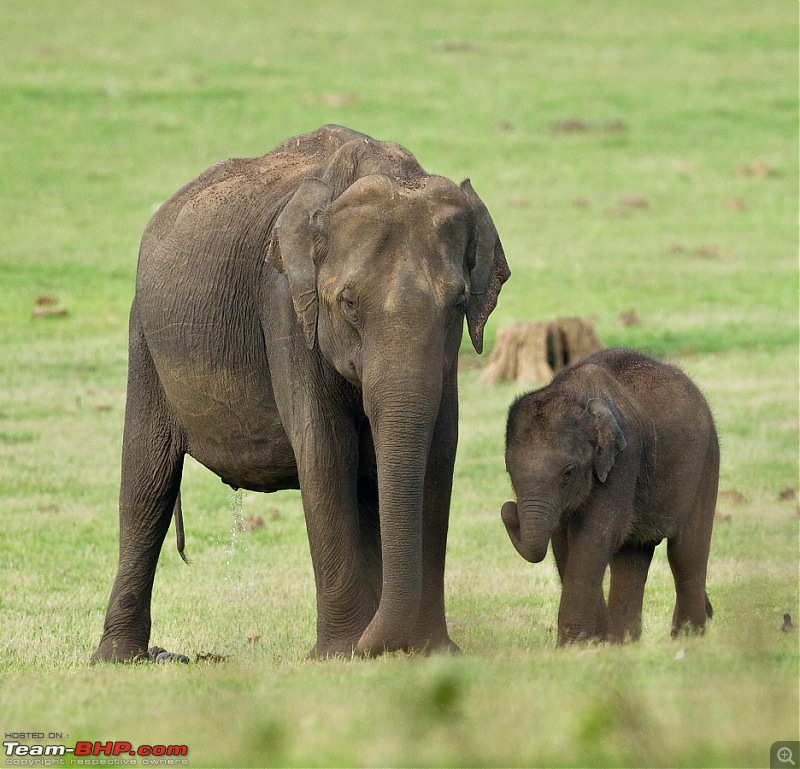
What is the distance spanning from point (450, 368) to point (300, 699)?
8.07 ft

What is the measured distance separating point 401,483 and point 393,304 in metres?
0.91

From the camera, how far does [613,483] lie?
968cm

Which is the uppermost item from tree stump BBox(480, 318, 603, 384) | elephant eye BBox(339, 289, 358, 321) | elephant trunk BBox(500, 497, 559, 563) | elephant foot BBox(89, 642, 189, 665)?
elephant eye BBox(339, 289, 358, 321)

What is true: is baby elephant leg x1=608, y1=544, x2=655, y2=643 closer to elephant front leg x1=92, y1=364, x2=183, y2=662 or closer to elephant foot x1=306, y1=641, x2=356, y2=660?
elephant foot x1=306, y1=641, x2=356, y2=660

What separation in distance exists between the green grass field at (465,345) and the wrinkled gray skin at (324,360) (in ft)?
1.99

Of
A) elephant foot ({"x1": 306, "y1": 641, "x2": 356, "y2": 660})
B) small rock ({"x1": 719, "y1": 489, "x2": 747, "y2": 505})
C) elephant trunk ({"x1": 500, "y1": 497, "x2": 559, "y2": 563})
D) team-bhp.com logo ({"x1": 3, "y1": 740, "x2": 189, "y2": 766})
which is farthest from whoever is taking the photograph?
small rock ({"x1": 719, "y1": 489, "x2": 747, "y2": 505})

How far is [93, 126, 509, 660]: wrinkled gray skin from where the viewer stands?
8.07 m

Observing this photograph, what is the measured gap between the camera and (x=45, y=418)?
68.0ft

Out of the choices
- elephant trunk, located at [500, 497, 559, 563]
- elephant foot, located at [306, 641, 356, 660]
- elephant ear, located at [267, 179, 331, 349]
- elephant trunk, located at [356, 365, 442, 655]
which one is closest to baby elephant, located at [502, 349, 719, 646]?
elephant trunk, located at [500, 497, 559, 563]

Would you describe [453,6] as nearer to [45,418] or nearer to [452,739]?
[45,418]

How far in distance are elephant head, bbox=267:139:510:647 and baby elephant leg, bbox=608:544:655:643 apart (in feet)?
8.26

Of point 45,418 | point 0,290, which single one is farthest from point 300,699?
point 0,290

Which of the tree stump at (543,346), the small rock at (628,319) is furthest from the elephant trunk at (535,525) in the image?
the small rock at (628,319)

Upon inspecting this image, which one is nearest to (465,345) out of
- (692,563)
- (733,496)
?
(733,496)
